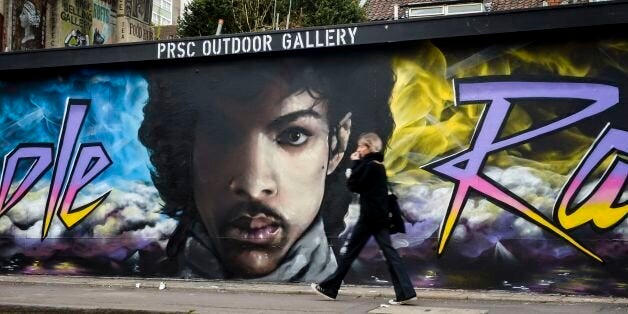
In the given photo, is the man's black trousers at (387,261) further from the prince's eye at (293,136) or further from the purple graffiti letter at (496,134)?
the prince's eye at (293,136)

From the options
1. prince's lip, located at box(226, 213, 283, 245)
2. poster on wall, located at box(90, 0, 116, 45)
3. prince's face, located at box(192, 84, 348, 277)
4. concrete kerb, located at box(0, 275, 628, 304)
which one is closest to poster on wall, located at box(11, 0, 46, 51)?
poster on wall, located at box(90, 0, 116, 45)

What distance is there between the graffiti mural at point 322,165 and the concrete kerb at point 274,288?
135 millimetres

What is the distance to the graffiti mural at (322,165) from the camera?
8.06 metres

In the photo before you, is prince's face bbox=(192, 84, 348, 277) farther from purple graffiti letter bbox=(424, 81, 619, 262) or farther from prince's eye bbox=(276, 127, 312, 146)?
purple graffiti letter bbox=(424, 81, 619, 262)

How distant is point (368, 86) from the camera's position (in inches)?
355

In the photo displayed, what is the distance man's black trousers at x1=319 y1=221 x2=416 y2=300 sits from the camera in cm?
728

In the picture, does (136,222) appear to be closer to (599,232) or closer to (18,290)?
(18,290)

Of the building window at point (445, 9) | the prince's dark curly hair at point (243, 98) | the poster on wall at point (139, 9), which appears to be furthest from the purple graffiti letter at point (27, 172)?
the building window at point (445, 9)

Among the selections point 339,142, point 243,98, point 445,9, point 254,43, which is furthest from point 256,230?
point 445,9

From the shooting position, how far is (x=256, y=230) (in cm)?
951

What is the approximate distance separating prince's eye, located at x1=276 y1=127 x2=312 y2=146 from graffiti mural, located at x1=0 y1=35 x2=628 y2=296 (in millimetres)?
18

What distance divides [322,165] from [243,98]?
1.45m

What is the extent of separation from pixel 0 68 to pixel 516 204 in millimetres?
7627

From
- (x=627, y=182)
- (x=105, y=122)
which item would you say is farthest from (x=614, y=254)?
(x=105, y=122)
